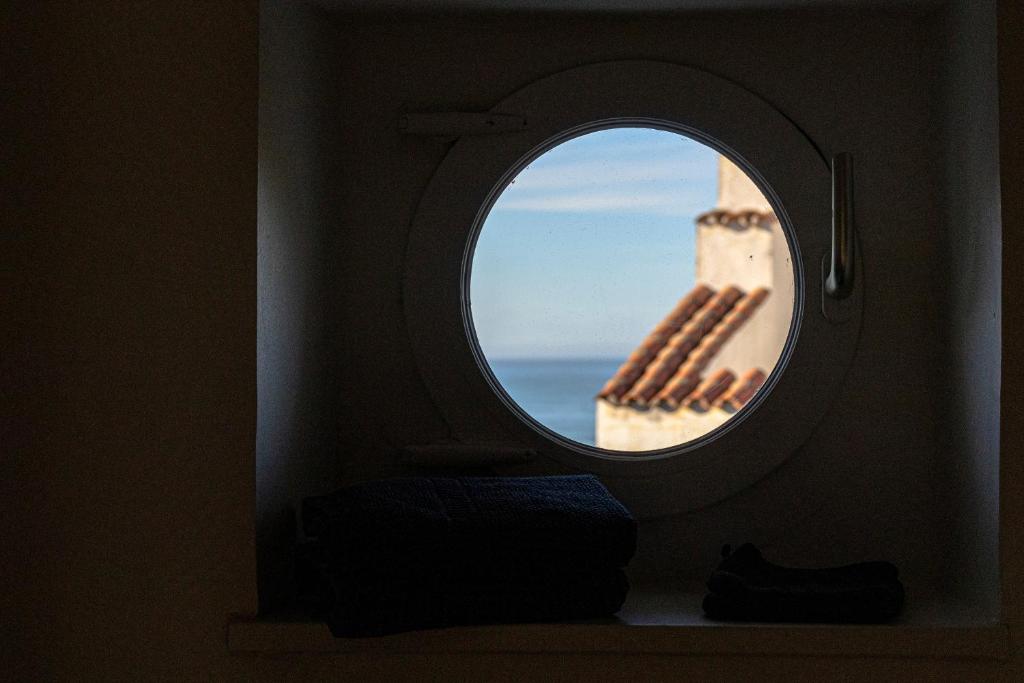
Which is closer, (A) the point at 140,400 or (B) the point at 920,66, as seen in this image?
(A) the point at 140,400

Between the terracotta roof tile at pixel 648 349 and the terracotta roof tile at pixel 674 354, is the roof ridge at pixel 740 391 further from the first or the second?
the terracotta roof tile at pixel 648 349

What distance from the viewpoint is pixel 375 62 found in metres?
1.34

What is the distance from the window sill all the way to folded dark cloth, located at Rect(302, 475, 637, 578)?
71 millimetres

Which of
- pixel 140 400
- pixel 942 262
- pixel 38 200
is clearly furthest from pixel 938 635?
pixel 38 200

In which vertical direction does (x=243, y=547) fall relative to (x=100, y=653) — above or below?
above

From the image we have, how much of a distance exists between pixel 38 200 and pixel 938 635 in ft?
3.48

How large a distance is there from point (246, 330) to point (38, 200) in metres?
0.27

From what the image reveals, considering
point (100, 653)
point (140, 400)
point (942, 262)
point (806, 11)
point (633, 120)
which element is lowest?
point (100, 653)

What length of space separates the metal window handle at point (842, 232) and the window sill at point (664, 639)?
41 cm

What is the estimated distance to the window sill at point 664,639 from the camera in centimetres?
105

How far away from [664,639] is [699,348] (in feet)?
16.3

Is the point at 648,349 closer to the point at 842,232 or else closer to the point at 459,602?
the point at 842,232

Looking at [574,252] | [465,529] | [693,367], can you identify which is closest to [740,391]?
[693,367]

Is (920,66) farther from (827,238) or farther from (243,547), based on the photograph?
(243,547)
